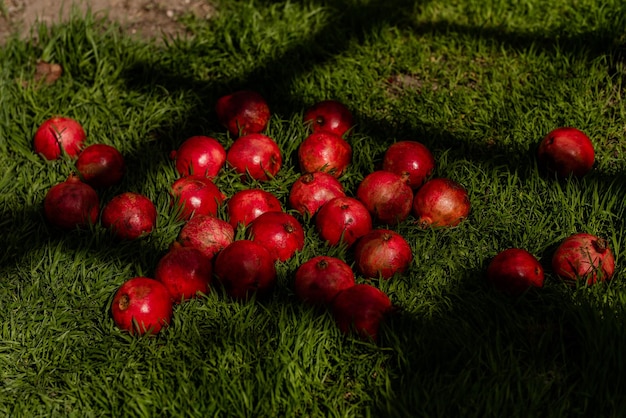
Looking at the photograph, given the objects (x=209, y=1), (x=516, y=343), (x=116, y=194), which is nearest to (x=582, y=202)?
(x=516, y=343)

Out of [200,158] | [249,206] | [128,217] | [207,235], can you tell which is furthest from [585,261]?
[128,217]

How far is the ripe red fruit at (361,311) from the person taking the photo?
3127 millimetres

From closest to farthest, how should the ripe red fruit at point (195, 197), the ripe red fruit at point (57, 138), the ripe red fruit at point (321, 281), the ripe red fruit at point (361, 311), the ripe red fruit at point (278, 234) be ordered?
the ripe red fruit at point (361, 311)
the ripe red fruit at point (321, 281)
the ripe red fruit at point (278, 234)
the ripe red fruit at point (195, 197)
the ripe red fruit at point (57, 138)

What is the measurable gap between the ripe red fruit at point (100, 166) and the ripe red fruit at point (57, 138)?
216 mm

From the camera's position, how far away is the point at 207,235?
351 centimetres

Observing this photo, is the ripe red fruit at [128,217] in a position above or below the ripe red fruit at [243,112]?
below

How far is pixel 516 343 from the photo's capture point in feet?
10.3

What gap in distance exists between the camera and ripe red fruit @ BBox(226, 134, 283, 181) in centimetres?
399

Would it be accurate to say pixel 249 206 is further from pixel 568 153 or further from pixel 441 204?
pixel 568 153

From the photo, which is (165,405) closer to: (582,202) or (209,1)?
→ (582,202)

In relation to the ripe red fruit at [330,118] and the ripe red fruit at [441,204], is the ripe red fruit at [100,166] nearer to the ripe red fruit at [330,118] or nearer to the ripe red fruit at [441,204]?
the ripe red fruit at [330,118]

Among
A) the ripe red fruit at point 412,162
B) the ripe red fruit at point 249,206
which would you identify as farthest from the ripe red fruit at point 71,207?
the ripe red fruit at point 412,162

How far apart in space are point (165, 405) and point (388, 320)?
99cm

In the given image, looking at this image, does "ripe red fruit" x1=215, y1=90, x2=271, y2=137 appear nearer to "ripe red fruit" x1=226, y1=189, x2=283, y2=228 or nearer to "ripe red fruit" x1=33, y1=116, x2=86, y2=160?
"ripe red fruit" x1=226, y1=189, x2=283, y2=228
